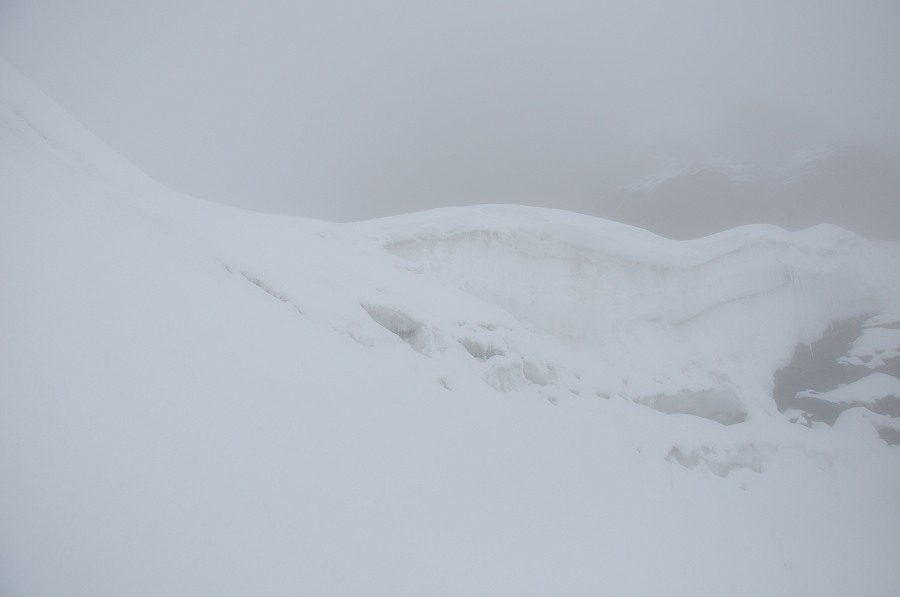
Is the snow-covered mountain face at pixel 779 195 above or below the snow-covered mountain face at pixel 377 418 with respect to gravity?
above

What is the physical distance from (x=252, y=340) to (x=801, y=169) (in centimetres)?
5223

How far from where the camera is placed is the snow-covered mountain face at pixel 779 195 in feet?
117

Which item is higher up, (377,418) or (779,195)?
(779,195)

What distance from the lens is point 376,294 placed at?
881 centimetres

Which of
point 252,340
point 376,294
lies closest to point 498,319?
point 376,294

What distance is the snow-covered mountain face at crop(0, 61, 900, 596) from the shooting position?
3.09 metres

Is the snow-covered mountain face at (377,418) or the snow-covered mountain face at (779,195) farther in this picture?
the snow-covered mountain face at (779,195)

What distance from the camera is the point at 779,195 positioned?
128ft

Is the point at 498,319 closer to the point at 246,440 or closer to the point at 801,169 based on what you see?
the point at 246,440

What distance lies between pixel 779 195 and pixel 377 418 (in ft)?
155

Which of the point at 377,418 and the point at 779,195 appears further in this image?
the point at 779,195

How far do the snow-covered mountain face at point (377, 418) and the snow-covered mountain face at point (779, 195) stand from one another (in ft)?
96.6

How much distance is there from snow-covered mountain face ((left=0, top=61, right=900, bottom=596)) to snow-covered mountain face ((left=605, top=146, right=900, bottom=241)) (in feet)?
96.6

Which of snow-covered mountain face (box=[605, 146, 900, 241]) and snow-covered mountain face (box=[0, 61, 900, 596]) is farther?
snow-covered mountain face (box=[605, 146, 900, 241])
